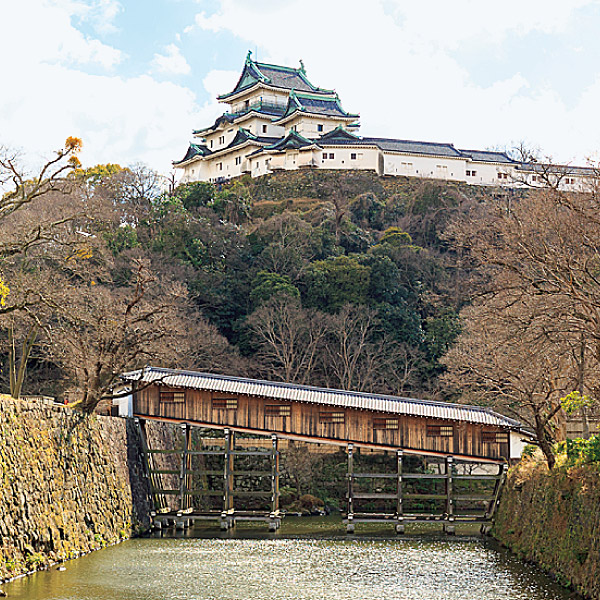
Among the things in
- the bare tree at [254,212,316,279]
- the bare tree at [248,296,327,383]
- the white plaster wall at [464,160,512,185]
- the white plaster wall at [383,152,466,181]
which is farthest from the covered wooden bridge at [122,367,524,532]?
the white plaster wall at [464,160,512,185]

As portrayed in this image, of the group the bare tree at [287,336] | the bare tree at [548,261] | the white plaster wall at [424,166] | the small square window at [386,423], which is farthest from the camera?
the white plaster wall at [424,166]

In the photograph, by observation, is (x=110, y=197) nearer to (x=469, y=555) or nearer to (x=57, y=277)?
(x=57, y=277)

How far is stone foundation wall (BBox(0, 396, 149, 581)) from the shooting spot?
1265 cm

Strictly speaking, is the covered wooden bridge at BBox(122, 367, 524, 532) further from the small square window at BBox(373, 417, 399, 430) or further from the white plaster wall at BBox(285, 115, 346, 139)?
the white plaster wall at BBox(285, 115, 346, 139)

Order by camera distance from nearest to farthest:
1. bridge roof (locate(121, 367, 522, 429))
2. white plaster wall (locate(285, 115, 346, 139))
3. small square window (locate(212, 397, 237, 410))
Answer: bridge roof (locate(121, 367, 522, 429)) → small square window (locate(212, 397, 237, 410)) → white plaster wall (locate(285, 115, 346, 139))

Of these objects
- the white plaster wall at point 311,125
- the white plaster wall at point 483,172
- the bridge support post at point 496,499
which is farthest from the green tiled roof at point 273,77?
the bridge support post at point 496,499

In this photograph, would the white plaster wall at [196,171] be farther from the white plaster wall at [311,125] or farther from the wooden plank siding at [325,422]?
the wooden plank siding at [325,422]

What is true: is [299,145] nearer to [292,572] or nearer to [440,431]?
[440,431]

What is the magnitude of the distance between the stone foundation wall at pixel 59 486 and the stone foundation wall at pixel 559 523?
8.37 meters

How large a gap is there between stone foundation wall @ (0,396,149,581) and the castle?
120ft

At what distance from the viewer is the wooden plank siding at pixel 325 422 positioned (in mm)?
21656

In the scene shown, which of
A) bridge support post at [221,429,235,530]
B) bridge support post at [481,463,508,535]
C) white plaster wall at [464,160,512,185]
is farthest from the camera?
white plaster wall at [464,160,512,185]

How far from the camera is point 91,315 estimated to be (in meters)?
19.2

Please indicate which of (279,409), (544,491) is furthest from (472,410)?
(544,491)
